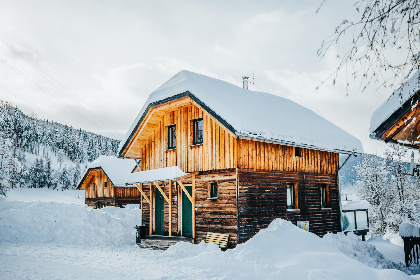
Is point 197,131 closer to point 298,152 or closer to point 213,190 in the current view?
point 213,190

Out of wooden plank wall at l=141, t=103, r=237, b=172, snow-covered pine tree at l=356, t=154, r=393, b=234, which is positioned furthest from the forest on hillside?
wooden plank wall at l=141, t=103, r=237, b=172

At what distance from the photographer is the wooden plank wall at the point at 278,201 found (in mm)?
13523

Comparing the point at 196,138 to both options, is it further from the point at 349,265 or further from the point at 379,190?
the point at 379,190

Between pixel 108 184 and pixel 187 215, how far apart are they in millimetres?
22106

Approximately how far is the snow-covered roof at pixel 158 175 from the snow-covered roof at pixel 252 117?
2.20m

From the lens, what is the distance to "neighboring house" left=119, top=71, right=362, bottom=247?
13.6 metres

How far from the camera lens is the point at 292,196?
16156mm

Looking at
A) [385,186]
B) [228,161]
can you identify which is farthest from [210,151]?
[385,186]

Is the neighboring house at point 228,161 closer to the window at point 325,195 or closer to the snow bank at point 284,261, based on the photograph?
the window at point 325,195

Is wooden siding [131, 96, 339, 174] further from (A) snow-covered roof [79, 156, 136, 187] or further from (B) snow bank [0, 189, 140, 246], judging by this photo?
(A) snow-covered roof [79, 156, 136, 187]

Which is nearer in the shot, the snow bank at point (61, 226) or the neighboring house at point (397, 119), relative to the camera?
the neighboring house at point (397, 119)

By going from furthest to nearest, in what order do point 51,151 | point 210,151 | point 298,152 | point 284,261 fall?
point 51,151 → point 298,152 → point 210,151 → point 284,261

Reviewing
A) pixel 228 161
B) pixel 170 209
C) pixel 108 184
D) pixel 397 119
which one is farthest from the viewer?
pixel 108 184

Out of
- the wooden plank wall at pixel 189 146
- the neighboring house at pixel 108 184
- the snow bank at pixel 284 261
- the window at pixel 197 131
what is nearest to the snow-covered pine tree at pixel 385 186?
the neighboring house at pixel 108 184
